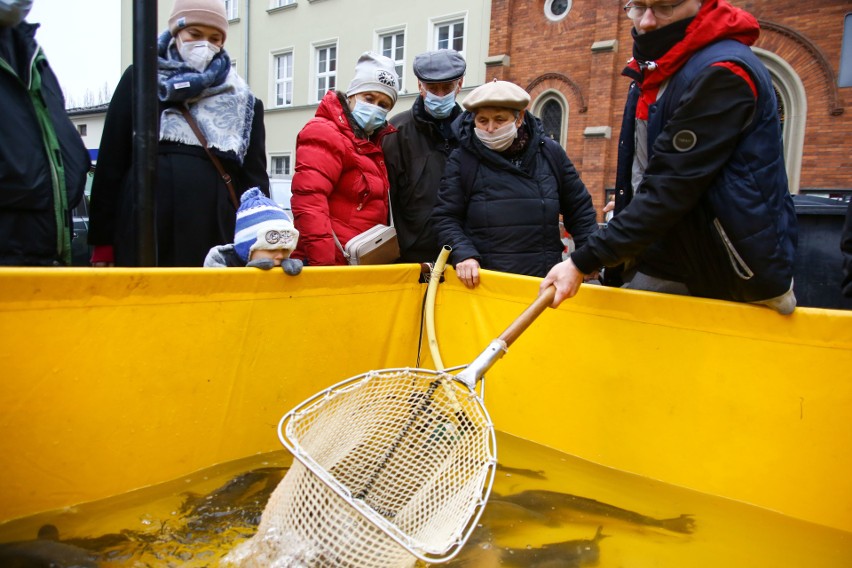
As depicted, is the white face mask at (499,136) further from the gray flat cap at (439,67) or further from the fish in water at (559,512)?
the fish in water at (559,512)

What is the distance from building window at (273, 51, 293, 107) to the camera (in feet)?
71.6

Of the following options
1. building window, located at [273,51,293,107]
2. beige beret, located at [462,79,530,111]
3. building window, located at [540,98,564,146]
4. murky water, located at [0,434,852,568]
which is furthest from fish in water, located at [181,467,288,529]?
building window, located at [273,51,293,107]

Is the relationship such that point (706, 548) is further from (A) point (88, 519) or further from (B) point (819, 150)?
(B) point (819, 150)

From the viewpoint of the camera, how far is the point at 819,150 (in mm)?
12578

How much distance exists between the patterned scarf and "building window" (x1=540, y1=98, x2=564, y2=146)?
45.0 ft

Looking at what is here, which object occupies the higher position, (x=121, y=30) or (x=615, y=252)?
(x=121, y=30)

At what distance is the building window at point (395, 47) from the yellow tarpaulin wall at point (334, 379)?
16774 mm

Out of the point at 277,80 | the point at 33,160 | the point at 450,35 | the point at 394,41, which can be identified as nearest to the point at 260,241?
the point at 33,160

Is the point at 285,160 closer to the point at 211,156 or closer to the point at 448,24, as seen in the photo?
the point at 448,24

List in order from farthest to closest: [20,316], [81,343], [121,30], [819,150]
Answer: [121,30] → [819,150] → [81,343] → [20,316]

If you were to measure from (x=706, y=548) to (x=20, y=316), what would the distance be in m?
2.44

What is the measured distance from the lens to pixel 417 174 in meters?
3.80

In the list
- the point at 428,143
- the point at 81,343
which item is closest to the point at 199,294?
the point at 81,343

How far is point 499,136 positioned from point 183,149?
1.55m
